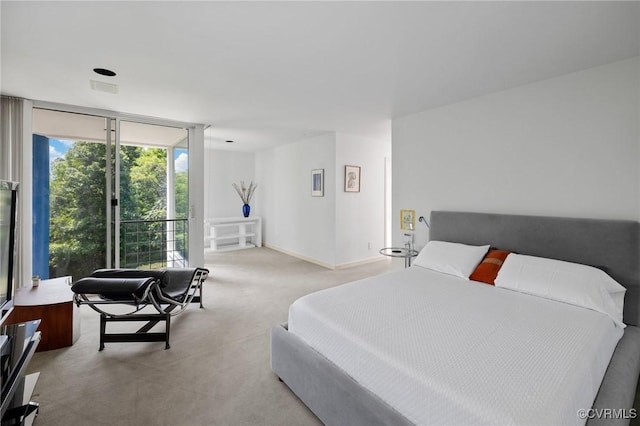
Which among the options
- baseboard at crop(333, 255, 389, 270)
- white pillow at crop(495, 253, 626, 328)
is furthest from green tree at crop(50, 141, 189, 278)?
white pillow at crop(495, 253, 626, 328)

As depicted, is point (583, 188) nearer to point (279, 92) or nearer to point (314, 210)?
point (279, 92)

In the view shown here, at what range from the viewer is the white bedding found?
3.90 ft

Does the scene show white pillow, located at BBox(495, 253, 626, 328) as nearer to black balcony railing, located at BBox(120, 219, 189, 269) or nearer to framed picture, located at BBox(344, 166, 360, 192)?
framed picture, located at BBox(344, 166, 360, 192)

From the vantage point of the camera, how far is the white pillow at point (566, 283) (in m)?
2.04

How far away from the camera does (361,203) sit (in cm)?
556

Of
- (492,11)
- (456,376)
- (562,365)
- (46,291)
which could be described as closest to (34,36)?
(46,291)

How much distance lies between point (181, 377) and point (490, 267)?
268cm

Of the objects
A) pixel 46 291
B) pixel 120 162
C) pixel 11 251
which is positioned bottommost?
pixel 46 291

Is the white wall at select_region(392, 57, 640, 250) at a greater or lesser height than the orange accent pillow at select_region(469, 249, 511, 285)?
greater

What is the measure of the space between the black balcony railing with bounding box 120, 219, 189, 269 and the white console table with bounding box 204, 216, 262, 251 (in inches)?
80.8

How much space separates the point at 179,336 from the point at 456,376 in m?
2.46

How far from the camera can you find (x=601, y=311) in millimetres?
1991

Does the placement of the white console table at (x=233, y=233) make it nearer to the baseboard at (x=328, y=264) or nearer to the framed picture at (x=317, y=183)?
the baseboard at (x=328, y=264)

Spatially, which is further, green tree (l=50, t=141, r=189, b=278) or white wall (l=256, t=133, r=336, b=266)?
white wall (l=256, t=133, r=336, b=266)
